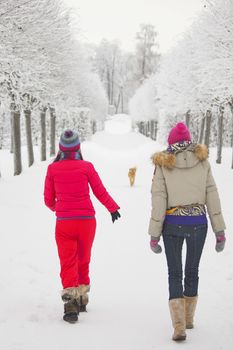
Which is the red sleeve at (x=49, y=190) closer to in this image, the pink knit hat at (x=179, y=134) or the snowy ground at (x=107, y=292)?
the snowy ground at (x=107, y=292)

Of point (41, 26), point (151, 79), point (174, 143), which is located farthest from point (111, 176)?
point (151, 79)

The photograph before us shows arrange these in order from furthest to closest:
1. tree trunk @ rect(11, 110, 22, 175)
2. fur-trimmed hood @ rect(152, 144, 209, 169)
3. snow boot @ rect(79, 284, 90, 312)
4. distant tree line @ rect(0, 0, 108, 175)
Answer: tree trunk @ rect(11, 110, 22, 175), distant tree line @ rect(0, 0, 108, 175), snow boot @ rect(79, 284, 90, 312), fur-trimmed hood @ rect(152, 144, 209, 169)

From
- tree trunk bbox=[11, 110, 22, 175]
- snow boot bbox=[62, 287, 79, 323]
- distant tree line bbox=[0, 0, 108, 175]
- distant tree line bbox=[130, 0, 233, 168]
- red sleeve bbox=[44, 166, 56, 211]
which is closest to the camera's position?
snow boot bbox=[62, 287, 79, 323]

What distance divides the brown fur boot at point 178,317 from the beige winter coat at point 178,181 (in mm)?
649

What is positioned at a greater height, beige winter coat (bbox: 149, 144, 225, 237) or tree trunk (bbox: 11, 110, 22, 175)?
beige winter coat (bbox: 149, 144, 225, 237)

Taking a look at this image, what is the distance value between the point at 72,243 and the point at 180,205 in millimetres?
1199

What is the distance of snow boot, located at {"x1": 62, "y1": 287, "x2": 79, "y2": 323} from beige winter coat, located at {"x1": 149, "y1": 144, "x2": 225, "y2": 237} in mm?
1130

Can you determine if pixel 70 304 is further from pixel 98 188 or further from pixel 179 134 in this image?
pixel 179 134

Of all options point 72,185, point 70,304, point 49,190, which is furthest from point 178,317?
point 49,190

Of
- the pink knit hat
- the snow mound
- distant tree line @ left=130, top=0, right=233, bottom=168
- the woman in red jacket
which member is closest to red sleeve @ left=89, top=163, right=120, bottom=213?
the woman in red jacket

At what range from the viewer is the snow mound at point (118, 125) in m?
77.9

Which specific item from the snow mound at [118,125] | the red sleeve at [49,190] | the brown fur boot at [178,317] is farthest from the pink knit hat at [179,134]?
the snow mound at [118,125]

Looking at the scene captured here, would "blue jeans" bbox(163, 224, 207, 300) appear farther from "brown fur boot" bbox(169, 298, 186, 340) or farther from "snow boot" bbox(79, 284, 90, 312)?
"snow boot" bbox(79, 284, 90, 312)

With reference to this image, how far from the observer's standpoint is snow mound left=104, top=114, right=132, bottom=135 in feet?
255
